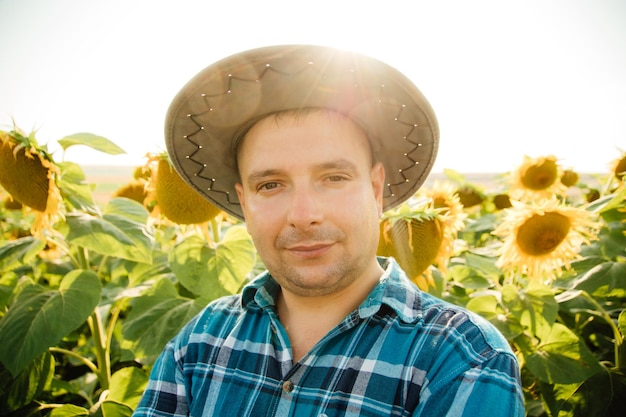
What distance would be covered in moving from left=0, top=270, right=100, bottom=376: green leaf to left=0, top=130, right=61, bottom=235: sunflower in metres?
0.34

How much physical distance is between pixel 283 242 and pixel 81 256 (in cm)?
158

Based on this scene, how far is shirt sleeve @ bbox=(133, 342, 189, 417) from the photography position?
1458 millimetres

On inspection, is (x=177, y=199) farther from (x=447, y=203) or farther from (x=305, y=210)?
(x=447, y=203)

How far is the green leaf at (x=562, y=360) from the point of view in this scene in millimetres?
2178

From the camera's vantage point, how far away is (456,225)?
8.22 feet

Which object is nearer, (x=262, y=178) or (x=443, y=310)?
(x=443, y=310)

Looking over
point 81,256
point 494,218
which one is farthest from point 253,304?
point 494,218

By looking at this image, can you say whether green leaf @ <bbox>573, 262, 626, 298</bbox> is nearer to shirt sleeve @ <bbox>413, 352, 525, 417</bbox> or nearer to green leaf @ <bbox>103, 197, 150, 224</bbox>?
shirt sleeve @ <bbox>413, 352, 525, 417</bbox>

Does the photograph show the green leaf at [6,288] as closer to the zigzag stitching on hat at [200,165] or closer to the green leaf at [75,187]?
the green leaf at [75,187]

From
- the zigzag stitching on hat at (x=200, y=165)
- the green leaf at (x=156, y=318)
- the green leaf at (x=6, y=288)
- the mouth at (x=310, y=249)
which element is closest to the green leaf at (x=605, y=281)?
the mouth at (x=310, y=249)

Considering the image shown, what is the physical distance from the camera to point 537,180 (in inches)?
160

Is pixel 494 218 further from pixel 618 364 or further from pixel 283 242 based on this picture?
pixel 283 242

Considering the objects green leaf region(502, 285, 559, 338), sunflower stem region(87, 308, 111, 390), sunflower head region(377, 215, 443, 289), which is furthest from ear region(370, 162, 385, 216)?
sunflower stem region(87, 308, 111, 390)

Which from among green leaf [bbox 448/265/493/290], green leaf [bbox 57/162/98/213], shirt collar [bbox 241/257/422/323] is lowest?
green leaf [bbox 448/265/493/290]
